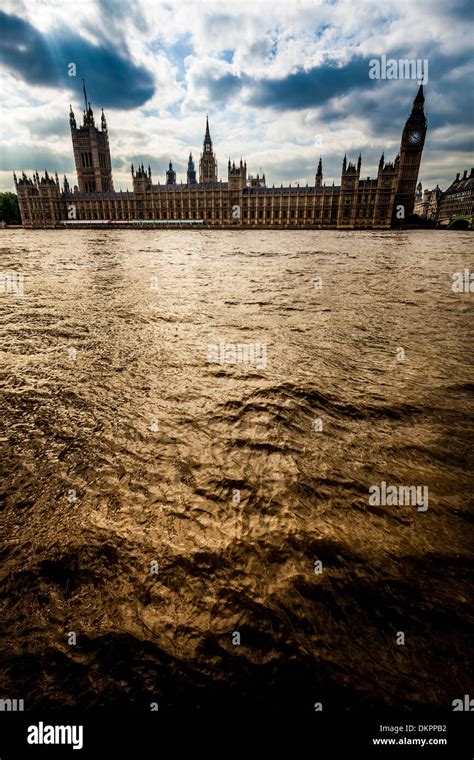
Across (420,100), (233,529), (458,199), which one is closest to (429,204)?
(458,199)

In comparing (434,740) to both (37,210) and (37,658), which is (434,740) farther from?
(37,210)

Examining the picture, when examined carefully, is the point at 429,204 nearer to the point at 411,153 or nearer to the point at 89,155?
the point at 411,153

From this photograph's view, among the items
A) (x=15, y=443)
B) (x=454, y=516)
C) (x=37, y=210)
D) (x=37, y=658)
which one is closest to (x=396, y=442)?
(x=454, y=516)

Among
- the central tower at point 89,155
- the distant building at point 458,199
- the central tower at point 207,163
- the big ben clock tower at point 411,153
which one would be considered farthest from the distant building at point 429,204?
the central tower at point 89,155

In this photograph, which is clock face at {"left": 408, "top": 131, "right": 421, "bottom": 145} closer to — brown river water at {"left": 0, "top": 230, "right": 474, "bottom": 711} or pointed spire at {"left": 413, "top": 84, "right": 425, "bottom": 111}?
pointed spire at {"left": 413, "top": 84, "right": 425, "bottom": 111}

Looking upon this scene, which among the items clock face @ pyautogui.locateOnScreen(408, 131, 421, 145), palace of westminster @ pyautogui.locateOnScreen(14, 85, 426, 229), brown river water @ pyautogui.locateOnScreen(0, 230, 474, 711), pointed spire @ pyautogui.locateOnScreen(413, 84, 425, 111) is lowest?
brown river water @ pyautogui.locateOnScreen(0, 230, 474, 711)

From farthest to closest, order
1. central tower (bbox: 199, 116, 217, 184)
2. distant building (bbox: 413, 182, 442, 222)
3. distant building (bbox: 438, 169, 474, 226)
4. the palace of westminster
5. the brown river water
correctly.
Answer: distant building (bbox: 413, 182, 442, 222) → central tower (bbox: 199, 116, 217, 184) → distant building (bbox: 438, 169, 474, 226) → the palace of westminster → the brown river water

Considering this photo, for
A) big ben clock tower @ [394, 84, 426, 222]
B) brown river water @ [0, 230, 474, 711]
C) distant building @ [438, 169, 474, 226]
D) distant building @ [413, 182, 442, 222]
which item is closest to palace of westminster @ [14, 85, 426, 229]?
big ben clock tower @ [394, 84, 426, 222]

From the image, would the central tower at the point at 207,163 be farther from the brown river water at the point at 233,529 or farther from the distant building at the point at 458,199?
the brown river water at the point at 233,529
